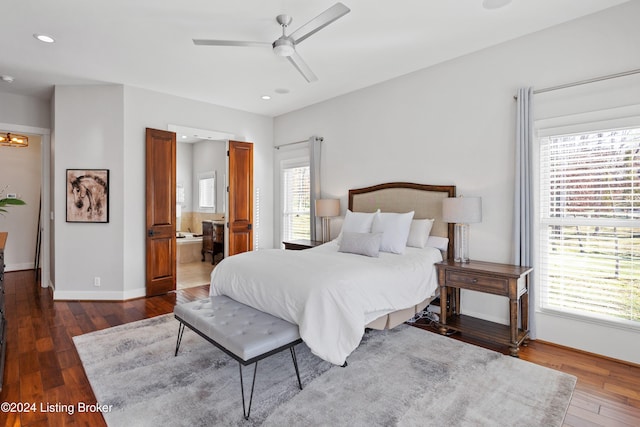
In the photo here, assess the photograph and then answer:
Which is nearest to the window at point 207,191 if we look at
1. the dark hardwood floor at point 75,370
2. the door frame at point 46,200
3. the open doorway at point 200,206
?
the open doorway at point 200,206

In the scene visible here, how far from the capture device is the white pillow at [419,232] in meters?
3.87

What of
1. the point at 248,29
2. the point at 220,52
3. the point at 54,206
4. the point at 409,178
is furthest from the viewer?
the point at 54,206

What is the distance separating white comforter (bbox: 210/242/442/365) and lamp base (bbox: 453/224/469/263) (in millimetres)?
341

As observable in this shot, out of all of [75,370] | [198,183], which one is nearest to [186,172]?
[198,183]

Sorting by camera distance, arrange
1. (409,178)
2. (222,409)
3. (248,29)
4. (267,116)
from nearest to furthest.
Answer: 1. (222,409)
2. (248,29)
3. (409,178)
4. (267,116)

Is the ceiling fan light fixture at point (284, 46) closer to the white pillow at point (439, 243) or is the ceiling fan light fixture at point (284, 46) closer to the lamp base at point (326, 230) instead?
the white pillow at point (439, 243)

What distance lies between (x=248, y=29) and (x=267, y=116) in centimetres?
325

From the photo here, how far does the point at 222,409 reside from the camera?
218 cm

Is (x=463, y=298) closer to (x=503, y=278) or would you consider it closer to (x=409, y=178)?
(x=503, y=278)

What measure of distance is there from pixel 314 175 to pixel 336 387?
3715mm

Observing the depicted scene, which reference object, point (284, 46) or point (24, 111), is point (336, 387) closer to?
point (284, 46)

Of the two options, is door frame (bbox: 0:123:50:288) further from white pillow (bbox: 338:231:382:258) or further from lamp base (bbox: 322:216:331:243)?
white pillow (bbox: 338:231:382:258)

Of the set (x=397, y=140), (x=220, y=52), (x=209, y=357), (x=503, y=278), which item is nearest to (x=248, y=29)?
(x=220, y=52)

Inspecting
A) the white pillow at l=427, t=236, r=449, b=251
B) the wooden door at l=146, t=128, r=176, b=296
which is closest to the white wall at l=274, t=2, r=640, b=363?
the white pillow at l=427, t=236, r=449, b=251
